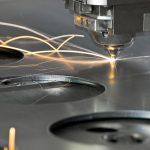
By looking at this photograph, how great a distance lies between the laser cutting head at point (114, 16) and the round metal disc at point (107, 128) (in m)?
0.17

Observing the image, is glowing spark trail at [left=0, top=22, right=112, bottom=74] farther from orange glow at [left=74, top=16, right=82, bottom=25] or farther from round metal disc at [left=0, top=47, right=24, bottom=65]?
orange glow at [left=74, top=16, right=82, bottom=25]

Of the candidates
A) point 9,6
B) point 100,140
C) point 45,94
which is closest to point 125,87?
point 45,94

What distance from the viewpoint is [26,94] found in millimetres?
1301

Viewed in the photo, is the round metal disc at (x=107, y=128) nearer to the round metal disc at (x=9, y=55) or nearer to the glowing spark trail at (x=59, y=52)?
the glowing spark trail at (x=59, y=52)

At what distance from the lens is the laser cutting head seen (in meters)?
1.10

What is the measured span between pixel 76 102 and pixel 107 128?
0.12 metres

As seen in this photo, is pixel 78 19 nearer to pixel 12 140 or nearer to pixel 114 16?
pixel 114 16

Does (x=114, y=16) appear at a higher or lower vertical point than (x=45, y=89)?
higher

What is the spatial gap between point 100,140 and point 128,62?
59cm

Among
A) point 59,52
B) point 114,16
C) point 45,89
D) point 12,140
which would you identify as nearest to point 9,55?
point 59,52

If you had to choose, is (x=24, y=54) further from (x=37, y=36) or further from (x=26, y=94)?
(x=26, y=94)

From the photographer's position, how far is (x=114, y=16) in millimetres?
1107

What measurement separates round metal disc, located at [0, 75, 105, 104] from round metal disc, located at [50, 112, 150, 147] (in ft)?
0.56

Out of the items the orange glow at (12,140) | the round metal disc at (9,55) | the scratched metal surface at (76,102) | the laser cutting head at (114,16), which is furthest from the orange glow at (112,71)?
the orange glow at (12,140)
